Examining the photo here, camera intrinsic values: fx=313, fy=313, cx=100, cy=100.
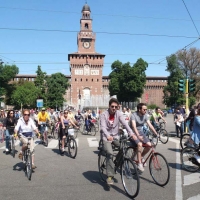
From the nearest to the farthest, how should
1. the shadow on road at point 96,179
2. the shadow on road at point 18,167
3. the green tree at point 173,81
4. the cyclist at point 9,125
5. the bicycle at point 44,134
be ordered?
the shadow on road at point 96,179 → the shadow on road at point 18,167 → the cyclist at point 9,125 → the bicycle at point 44,134 → the green tree at point 173,81

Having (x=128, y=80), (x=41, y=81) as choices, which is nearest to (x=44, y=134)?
(x=128, y=80)

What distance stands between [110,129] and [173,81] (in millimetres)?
63818

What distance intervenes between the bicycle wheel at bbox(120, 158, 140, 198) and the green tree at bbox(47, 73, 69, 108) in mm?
74440

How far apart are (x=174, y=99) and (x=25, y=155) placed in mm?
64491

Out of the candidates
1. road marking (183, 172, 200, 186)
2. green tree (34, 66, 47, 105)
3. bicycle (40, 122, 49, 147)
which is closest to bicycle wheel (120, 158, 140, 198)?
road marking (183, 172, 200, 186)

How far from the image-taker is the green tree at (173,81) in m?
65.8

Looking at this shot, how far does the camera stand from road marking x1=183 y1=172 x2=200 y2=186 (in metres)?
6.66

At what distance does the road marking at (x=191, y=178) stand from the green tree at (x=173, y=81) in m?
58.8

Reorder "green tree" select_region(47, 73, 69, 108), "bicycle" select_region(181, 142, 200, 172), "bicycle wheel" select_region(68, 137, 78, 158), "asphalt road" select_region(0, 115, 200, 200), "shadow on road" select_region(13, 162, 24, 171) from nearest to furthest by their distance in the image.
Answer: "asphalt road" select_region(0, 115, 200, 200) < "bicycle" select_region(181, 142, 200, 172) < "shadow on road" select_region(13, 162, 24, 171) < "bicycle wheel" select_region(68, 137, 78, 158) < "green tree" select_region(47, 73, 69, 108)

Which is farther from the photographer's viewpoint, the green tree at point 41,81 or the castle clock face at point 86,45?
the castle clock face at point 86,45

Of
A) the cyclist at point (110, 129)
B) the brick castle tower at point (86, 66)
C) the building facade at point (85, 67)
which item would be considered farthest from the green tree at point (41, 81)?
the cyclist at point (110, 129)

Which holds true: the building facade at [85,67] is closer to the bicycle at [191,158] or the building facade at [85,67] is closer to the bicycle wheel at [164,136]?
the bicycle wheel at [164,136]

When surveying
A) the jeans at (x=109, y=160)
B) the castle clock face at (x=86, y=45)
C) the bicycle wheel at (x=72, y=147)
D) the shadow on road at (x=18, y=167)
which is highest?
the castle clock face at (x=86, y=45)

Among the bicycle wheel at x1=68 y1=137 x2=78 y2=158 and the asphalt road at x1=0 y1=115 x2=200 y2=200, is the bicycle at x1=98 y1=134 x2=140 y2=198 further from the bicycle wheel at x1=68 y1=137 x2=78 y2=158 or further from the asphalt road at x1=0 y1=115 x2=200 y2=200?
the bicycle wheel at x1=68 y1=137 x2=78 y2=158
